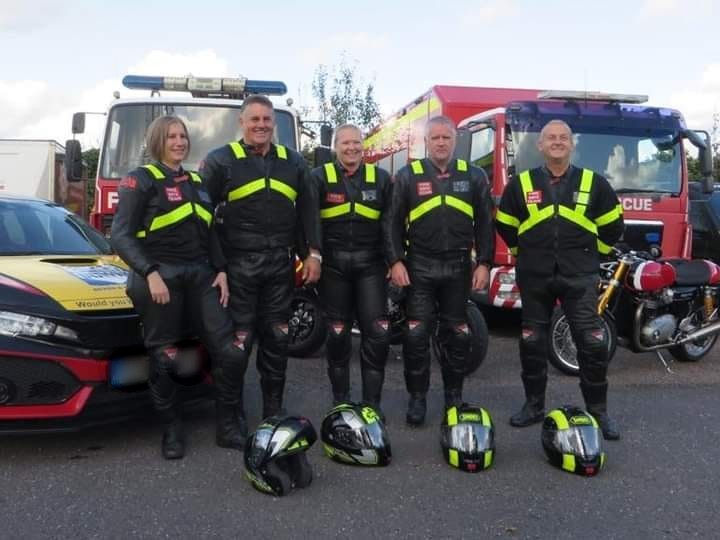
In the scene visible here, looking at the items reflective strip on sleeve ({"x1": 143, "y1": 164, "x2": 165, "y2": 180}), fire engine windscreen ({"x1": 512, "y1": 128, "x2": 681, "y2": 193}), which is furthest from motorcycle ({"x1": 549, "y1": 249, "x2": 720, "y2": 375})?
reflective strip on sleeve ({"x1": 143, "y1": 164, "x2": 165, "y2": 180})

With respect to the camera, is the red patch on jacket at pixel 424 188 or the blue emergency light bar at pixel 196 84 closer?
the red patch on jacket at pixel 424 188

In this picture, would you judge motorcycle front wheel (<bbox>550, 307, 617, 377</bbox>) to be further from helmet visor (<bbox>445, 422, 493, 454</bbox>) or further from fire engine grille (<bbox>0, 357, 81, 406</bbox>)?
fire engine grille (<bbox>0, 357, 81, 406</bbox>)

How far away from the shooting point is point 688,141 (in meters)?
8.27

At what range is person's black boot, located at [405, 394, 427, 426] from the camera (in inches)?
195

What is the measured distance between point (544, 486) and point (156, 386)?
2.11 metres

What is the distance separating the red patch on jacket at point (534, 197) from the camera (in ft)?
15.7

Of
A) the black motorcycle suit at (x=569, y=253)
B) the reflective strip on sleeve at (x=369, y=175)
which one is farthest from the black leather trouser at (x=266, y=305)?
the black motorcycle suit at (x=569, y=253)

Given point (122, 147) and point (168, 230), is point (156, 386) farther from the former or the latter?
point (122, 147)

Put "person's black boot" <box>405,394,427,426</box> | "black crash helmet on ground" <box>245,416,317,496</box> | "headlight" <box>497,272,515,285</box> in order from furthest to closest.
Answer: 1. "headlight" <box>497,272,515,285</box>
2. "person's black boot" <box>405,394,427,426</box>
3. "black crash helmet on ground" <box>245,416,317,496</box>

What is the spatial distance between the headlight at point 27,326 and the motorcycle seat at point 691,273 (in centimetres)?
497

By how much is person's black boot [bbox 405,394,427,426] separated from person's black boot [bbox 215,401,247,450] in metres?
1.08

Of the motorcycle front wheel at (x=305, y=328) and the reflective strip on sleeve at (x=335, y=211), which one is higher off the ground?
the reflective strip on sleeve at (x=335, y=211)

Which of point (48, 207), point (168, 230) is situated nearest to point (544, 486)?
point (168, 230)

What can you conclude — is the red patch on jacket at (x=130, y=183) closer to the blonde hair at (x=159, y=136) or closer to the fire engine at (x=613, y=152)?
the blonde hair at (x=159, y=136)
